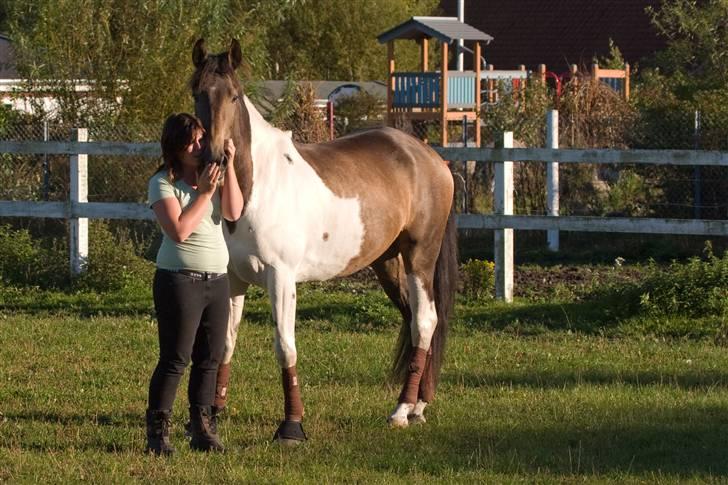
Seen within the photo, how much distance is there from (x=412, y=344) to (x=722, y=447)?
6.99 ft

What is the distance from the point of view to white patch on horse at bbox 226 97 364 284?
705cm

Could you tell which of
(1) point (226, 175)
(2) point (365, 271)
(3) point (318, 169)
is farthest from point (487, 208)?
(1) point (226, 175)

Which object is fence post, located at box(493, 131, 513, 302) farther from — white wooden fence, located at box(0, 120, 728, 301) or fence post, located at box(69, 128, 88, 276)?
fence post, located at box(69, 128, 88, 276)

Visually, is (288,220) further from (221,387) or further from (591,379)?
(591,379)

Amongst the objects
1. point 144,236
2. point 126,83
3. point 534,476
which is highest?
point 126,83

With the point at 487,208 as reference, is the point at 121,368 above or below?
below

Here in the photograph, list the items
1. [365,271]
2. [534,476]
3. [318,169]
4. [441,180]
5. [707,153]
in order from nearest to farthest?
[534,476]
[318,169]
[441,180]
[707,153]
[365,271]

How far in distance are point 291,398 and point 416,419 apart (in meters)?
0.89

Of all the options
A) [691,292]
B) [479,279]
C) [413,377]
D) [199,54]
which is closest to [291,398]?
[413,377]

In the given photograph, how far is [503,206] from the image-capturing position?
12430 mm

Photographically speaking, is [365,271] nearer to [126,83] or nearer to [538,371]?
[538,371]

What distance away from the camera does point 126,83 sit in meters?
18.5

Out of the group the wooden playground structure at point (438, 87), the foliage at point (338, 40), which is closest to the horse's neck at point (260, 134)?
the wooden playground structure at point (438, 87)

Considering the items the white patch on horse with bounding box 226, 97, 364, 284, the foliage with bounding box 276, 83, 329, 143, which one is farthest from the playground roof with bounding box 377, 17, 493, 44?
the white patch on horse with bounding box 226, 97, 364, 284
